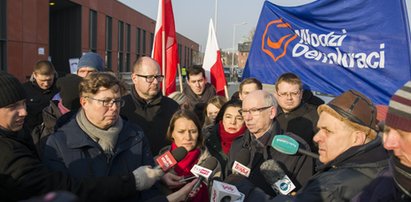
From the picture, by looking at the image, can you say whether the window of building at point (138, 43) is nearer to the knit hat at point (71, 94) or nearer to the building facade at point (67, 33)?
the building facade at point (67, 33)

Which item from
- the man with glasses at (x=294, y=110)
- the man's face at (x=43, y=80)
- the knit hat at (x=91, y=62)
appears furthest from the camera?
the man's face at (x=43, y=80)

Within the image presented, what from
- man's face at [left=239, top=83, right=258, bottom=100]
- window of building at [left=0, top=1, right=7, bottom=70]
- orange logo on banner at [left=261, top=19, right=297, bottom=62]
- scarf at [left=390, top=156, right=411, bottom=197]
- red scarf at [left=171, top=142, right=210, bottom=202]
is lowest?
red scarf at [left=171, top=142, right=210, bottom=202]

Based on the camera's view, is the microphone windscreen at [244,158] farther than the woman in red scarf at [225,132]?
No

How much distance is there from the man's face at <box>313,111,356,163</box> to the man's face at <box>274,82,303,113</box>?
2150 mm

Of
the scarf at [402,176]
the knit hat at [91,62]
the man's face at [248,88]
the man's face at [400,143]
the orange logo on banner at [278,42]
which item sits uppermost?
the orange logo on banner at [278,42]

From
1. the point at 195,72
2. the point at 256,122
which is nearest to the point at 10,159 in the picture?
the point at 256,122

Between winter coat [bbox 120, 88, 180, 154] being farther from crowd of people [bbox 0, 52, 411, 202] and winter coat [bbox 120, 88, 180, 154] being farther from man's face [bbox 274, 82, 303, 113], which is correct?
man's face [bbox 274, 82, 303, 113]

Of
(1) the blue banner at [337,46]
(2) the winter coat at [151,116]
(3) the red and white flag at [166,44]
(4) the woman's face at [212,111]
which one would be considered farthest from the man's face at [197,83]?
(2) the winter coat at [151,116]

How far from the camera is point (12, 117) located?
7.25 ft

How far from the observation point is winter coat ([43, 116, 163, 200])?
2.33 meters

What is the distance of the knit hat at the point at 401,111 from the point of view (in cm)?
151

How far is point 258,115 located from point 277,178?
809mm

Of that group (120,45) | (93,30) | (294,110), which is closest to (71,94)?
(294,110)

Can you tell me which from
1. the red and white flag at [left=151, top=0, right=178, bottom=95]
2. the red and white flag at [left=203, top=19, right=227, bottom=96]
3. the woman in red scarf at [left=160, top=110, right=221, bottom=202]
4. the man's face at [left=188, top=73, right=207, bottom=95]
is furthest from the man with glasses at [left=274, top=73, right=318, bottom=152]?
the red and white flag at [left=203, top=19, right=227, bottom=96]
